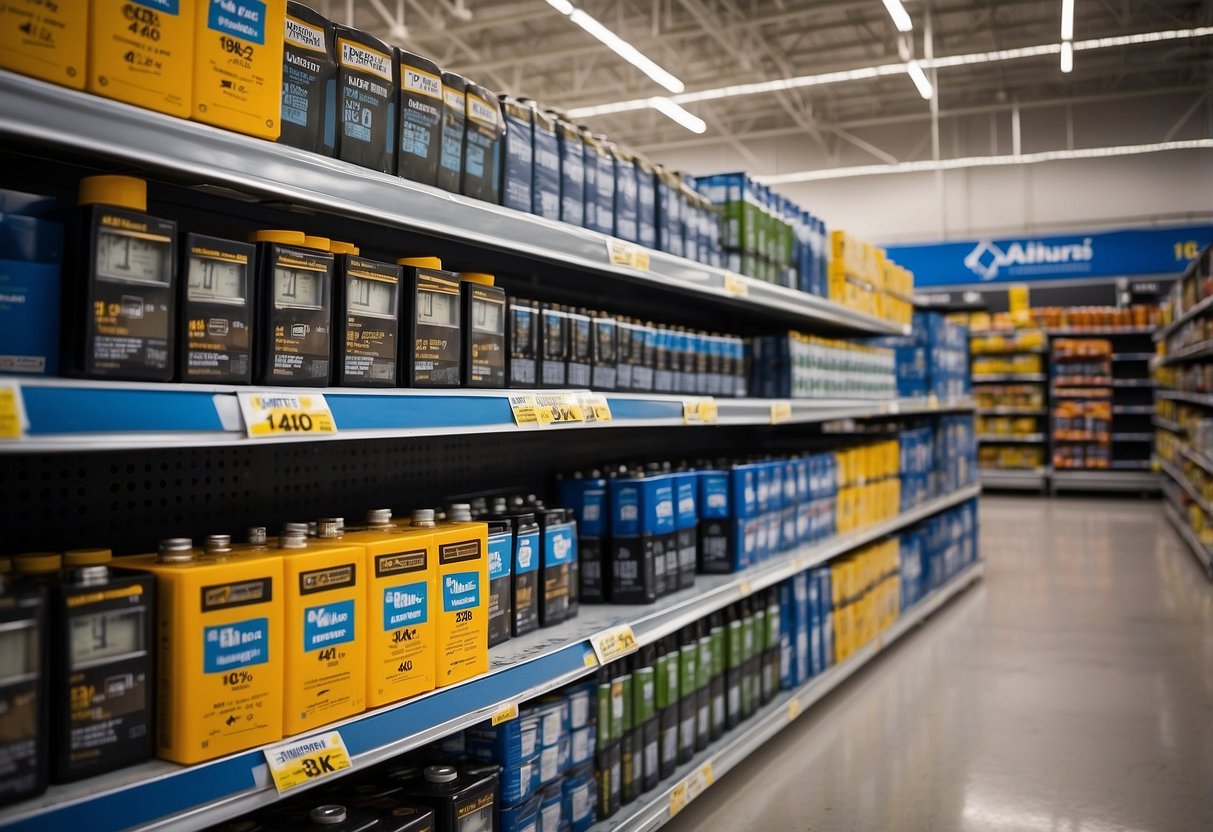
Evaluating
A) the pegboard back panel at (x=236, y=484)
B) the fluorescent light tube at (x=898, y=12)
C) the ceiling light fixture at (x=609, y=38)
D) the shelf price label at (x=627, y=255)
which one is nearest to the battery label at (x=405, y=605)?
the pegboard back panel at (x=236, y=484)

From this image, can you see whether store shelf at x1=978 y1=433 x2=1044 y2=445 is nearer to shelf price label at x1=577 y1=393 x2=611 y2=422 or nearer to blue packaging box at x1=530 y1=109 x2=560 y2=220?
shelf price label at x1=577 y1=393 x2=611 y2=422

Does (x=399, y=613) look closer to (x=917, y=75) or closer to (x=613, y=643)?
(x=613, y=643)

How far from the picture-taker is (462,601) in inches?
70.9

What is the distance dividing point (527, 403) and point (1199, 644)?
14.3 ft

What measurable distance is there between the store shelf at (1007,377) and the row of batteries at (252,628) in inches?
461

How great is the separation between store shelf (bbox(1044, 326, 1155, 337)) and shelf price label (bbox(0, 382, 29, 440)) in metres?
13.2

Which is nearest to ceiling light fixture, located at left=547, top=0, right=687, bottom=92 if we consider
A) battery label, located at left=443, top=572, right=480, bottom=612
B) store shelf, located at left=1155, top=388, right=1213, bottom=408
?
store shelf, located at left=1155, top=388, right=1213, bottom=408

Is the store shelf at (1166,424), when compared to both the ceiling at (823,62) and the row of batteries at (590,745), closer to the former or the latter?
the ceiling at (823,62)

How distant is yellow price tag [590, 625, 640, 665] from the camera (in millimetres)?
2174

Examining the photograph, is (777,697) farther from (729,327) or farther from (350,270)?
(350,270)

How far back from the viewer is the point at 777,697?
3449 millimetres

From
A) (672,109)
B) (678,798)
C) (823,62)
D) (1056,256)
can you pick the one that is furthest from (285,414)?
(1056,256)

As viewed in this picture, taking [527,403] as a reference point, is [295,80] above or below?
above

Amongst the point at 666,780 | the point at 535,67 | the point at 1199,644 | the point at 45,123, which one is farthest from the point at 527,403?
the point at 535,67
